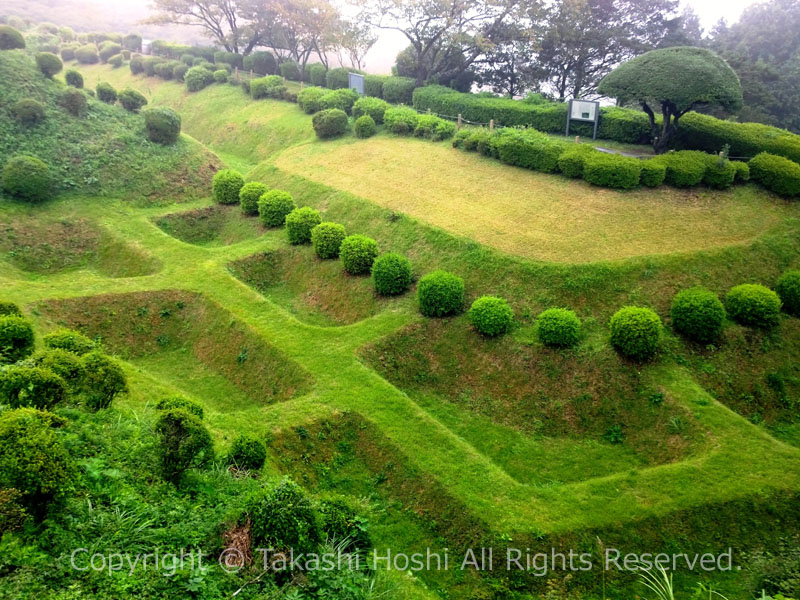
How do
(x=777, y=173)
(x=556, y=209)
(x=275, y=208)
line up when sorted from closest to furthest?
(x=777, y=173) → (x=556, y=209) → (x=275, y=208)

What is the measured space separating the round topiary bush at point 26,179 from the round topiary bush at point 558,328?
65.9 feet

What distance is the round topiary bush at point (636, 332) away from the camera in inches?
495

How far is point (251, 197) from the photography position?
22.4 m

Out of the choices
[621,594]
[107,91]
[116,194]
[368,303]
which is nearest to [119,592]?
[621,594]

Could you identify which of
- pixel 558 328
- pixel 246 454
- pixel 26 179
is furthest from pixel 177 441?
pixel 26 179

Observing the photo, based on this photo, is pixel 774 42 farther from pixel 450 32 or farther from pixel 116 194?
pixel 116 194

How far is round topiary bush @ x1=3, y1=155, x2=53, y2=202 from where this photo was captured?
2041 centimetres

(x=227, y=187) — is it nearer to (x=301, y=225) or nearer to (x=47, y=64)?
(x=301, y=225)

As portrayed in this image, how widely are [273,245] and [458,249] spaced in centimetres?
747

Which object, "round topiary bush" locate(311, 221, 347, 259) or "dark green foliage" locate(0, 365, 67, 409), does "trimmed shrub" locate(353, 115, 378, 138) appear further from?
"dark green foliage" locate(0, 365, 67, 409)

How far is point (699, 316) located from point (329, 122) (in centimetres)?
2130

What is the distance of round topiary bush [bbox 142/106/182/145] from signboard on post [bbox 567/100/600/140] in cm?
2004

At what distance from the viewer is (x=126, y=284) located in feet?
56.0

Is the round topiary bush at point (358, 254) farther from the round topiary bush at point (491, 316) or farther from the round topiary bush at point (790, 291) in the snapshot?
the round topiary bush at point (790, 291)
